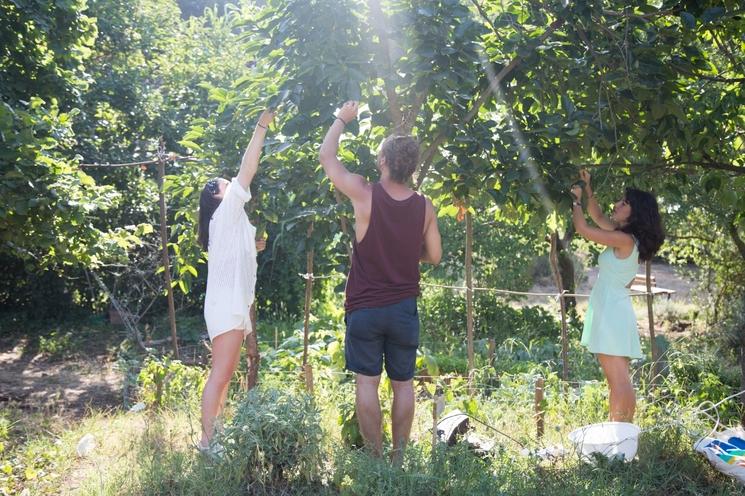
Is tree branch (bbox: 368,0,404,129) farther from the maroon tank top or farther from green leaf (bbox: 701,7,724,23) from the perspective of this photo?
green leaf (bbox: 701,7,724,23)

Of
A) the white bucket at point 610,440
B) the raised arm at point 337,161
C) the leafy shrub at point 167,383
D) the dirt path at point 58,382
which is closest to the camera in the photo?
the raised arm at point 337,161

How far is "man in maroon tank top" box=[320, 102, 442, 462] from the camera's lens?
145 inches

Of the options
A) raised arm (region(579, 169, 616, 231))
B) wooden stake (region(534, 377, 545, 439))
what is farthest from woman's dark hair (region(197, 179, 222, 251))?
wooden stake (region(534, 377, 545, 439))

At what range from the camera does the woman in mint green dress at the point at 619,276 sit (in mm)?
4426

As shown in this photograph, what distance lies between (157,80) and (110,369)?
251 inches

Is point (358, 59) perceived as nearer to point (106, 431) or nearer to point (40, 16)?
point (106, 431)

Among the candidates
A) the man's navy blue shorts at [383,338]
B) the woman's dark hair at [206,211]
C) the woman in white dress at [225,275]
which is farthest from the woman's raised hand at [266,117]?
the man's navy blue shorts at [383,338]

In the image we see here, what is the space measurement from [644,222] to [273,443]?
2.38m

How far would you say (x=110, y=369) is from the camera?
349 inches

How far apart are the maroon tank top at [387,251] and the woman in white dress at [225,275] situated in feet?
2.17

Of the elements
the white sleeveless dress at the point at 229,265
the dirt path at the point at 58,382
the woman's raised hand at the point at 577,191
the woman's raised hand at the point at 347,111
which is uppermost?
the woman's raised hand at the point at 347,111

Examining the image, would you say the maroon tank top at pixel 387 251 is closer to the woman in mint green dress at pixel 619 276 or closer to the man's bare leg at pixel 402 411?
the man's bare leg at pixel 402 411

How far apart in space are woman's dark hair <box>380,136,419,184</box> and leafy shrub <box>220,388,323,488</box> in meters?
1.20

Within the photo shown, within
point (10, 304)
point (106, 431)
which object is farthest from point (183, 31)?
point (106, 431)
